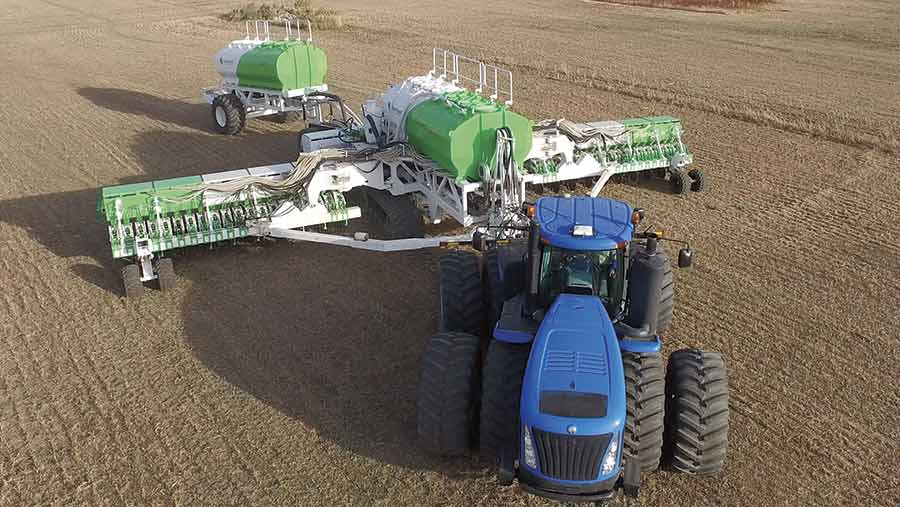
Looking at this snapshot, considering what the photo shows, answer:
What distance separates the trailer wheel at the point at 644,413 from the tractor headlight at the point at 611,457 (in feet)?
0.85

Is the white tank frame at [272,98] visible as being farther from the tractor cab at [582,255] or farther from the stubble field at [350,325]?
the tractor cab at [582,255]

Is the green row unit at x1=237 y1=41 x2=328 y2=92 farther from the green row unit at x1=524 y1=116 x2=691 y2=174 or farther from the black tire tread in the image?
the green row unit at x1=524 y1=116 x2=691 y2=174

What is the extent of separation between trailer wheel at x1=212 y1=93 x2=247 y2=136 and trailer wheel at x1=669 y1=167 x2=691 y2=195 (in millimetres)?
8764

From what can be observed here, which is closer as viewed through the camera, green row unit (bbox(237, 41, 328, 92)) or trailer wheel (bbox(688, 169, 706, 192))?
trailer wheel (bbox(688, 169, 706, 192))

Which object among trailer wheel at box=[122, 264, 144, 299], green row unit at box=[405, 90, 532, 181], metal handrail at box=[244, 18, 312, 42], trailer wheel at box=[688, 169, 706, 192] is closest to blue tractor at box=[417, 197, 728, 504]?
green row unit at box=[405, 90, 532, 181]

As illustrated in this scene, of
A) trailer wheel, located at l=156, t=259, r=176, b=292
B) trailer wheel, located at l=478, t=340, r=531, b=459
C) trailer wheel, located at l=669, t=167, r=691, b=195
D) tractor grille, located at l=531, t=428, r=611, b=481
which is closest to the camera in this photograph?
tractor grille, located at l=531, t=428, r=611, b=481

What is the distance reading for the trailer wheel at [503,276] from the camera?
6488 millimetres


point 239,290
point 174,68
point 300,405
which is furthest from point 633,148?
point 174,68

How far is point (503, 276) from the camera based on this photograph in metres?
6.52

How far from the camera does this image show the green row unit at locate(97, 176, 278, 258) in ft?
29.4

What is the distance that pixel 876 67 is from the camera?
20297mm

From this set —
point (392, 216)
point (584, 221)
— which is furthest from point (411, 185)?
point (584, 221)

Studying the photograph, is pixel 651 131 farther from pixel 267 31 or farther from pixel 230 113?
pixel 230 113

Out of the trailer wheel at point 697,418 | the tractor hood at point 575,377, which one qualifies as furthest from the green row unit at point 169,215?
the trailer wheel at point 697,418
